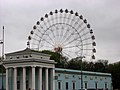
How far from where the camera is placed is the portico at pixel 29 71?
53.2 m

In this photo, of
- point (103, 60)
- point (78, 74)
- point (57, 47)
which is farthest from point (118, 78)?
point (57, 47)

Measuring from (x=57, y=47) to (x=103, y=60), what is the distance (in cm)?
6148

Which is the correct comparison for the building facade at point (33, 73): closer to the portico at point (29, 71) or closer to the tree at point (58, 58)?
the portico at point (29, 71)

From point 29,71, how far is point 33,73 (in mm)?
3033

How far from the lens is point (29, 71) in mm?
55250

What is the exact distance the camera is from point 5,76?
193ft

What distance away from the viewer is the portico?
5319 centimetres

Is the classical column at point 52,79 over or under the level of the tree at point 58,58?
under

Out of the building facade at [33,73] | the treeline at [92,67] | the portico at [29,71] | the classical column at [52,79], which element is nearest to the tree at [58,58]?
the treeline at [92,67]

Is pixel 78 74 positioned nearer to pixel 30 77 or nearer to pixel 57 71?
pixel 57 71

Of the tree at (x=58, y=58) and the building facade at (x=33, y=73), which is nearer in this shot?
the building facade at (x=33, y=73)

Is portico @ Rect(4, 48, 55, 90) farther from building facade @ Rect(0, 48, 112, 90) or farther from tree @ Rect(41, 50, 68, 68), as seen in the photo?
tree @ Rect(41, 50, 68, 68)

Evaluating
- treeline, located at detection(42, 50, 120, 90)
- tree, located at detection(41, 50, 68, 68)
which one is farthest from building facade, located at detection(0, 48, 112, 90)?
treeline, located at detection(42, 50, 120, 90)

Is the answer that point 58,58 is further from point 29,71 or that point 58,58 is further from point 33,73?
point 33,73
